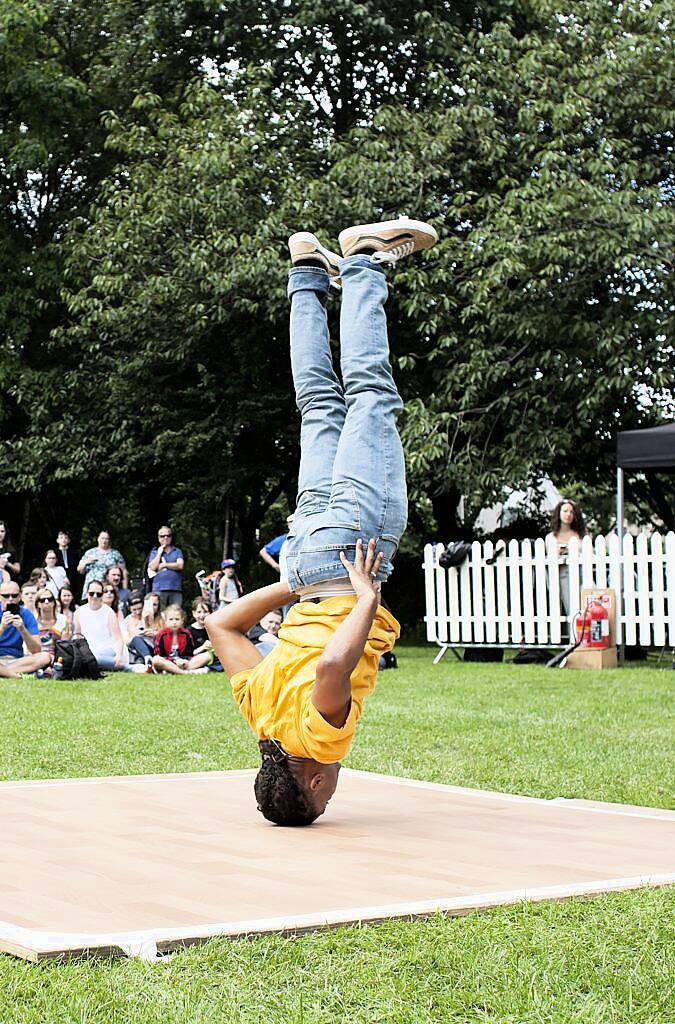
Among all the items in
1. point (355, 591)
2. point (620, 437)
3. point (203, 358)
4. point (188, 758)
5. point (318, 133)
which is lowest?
point (188, 758)

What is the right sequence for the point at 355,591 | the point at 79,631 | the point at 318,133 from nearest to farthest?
the point at 355,591, the point at 79,631, the point at 318,133

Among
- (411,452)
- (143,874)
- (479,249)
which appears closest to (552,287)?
(479,249)

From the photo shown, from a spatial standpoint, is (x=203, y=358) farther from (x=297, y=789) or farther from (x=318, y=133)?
(x=297, y=789)

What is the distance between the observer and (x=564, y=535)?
14664 millimetres

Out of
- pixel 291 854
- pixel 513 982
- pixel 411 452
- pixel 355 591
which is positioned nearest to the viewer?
pixel 513 982

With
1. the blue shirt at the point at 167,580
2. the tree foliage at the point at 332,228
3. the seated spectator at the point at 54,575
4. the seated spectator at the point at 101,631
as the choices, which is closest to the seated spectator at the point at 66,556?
the seated spectator at the point at 54,575

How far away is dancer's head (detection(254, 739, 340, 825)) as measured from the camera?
4.65 m

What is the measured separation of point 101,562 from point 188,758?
9.68m

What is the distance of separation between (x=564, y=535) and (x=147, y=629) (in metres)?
4.94

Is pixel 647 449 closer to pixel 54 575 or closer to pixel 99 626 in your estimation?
pixel 99 626

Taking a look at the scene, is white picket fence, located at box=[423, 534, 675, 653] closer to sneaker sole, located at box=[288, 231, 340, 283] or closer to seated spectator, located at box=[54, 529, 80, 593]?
seated spectator, located at box=[54, 529, 80, 593]

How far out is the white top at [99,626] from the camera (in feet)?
45.2

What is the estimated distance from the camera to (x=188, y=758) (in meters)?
7.03

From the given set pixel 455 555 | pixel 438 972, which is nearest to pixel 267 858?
pixel 438 972
